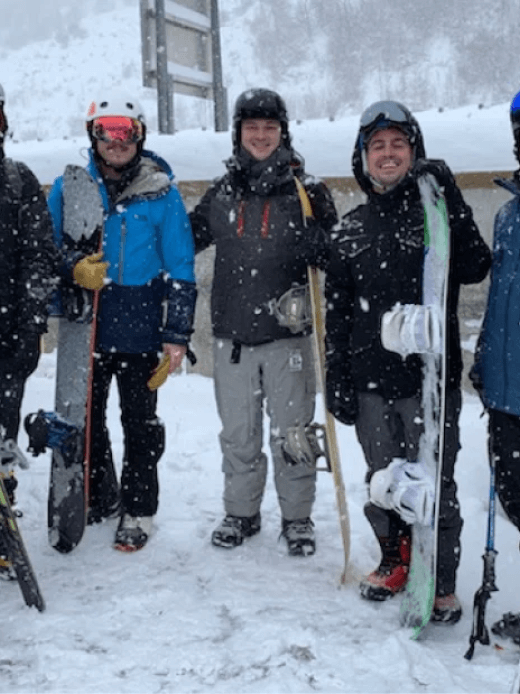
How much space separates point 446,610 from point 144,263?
205 cm

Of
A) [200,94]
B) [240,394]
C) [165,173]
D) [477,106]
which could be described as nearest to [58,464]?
[240,394]

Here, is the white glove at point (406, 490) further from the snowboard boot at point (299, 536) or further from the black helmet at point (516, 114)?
the black helmet at point (516, 114)

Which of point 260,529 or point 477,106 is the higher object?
point 477,106

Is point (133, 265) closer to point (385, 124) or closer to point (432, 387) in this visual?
point (385, 124)

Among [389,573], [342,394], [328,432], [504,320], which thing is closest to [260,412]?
[328,432]

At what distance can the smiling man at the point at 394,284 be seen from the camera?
2.96 metres

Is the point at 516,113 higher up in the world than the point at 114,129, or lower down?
lower down

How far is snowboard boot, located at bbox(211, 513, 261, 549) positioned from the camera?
3789 mm

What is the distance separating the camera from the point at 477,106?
552 centimetres

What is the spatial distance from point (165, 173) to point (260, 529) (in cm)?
190

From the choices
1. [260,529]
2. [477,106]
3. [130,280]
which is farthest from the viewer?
[477,106]

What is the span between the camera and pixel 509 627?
287 cm

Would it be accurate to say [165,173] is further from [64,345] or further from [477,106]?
[477,106]

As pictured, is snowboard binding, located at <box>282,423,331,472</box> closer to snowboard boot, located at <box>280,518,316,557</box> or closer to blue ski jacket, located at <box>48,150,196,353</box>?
snowboard boot, located at <box>280,518,316,557</box>
